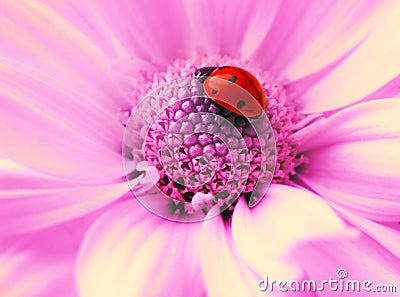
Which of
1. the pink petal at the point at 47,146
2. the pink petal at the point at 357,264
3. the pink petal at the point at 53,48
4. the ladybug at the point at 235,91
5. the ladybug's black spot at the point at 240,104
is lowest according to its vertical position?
the pink petal at the point at 357,264

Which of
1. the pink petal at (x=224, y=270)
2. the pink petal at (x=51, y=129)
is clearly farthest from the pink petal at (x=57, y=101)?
the pink petal at (x=224, y=270)

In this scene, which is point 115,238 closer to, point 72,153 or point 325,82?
point 72,153

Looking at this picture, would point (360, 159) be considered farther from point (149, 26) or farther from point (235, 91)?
point (149, 26)

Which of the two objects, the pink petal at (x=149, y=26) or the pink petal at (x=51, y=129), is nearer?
the pink petal at (x=51, y=129)

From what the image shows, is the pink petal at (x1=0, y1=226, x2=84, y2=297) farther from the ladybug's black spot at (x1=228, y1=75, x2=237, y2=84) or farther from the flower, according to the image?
the ladybug's black spot at (x1=228, y1=75, x2=237, y2=84)

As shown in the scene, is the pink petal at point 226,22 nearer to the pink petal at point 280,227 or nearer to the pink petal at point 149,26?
the pink petal at point 149,26

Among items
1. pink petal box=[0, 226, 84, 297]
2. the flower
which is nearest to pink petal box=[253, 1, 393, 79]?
the flower

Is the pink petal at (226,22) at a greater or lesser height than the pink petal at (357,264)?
greater
